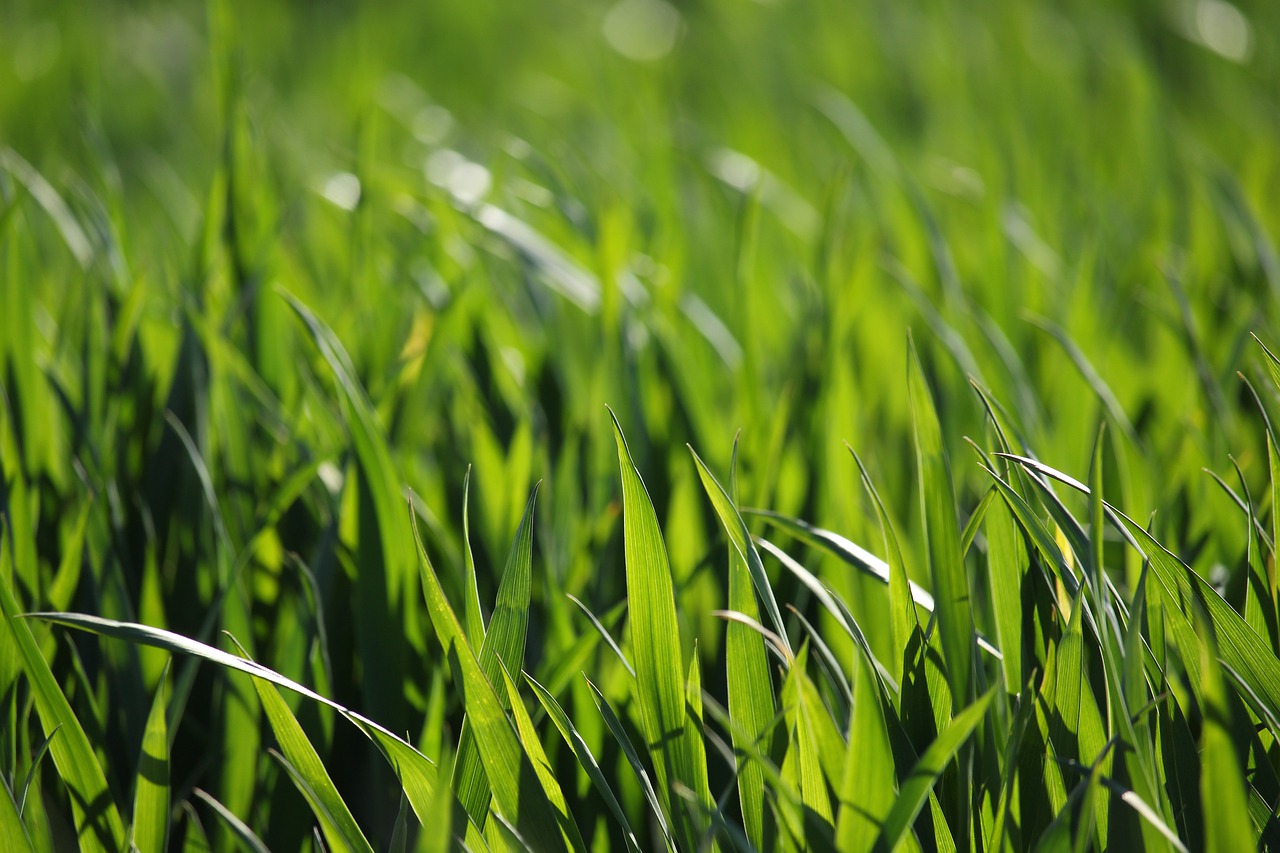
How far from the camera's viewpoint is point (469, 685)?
0.35 meters

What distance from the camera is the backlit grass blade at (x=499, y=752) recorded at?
349mm

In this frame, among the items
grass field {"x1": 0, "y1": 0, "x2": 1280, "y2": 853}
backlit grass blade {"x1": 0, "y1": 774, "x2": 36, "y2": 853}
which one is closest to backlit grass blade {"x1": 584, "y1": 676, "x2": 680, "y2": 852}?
grass field {"x1": 0, "y1": 0, "x2": 1280, "y2": 853}

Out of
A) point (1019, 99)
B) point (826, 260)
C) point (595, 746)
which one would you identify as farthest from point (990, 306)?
point (1019, 99)

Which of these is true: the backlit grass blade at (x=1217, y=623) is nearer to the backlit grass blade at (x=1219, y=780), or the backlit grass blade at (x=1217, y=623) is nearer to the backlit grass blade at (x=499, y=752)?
the backlit grass blade at (x=1219, y=780)

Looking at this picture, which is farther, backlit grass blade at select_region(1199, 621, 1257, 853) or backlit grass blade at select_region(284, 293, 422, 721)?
backlit grass blade at select_region(284, 293, 422, 721)

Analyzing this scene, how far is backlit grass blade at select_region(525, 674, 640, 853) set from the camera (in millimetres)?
355

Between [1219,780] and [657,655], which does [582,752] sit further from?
[1219,780]

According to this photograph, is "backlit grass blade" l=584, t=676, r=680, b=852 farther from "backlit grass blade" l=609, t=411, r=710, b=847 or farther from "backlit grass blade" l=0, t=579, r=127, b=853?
"backlit grass blade" l=0, t=579, r=127, b=853

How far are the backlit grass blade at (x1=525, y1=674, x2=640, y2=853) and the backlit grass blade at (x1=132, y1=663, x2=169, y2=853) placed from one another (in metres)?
0.16

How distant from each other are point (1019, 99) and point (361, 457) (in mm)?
1210

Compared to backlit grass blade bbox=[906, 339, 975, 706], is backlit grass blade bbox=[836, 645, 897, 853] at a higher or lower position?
lower

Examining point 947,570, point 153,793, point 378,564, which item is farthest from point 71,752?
point 947,570

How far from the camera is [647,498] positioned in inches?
15.1

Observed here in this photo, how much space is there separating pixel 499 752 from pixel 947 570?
0.19 meters
